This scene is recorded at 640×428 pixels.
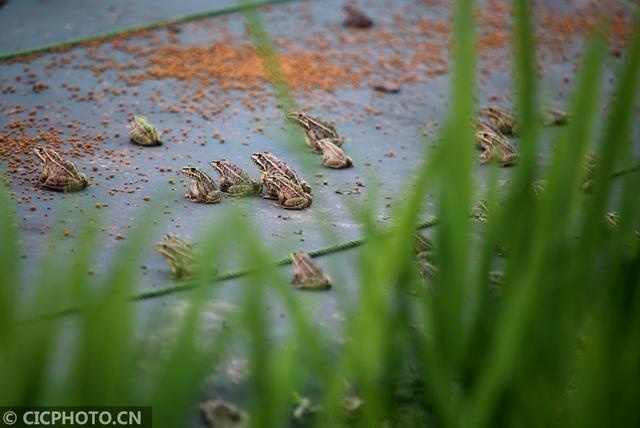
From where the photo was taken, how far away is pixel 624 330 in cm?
223

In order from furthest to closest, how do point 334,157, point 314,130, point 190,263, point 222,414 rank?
point 314,130 < point 334,157 < point 190,263 < point 222,414

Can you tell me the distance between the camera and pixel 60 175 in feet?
16.6

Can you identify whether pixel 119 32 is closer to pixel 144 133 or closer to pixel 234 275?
pixel 144 133

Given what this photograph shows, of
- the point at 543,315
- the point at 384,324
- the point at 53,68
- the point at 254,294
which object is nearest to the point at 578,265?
the point at 543,315

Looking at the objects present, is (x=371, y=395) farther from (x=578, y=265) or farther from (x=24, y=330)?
(x=24, y=330)

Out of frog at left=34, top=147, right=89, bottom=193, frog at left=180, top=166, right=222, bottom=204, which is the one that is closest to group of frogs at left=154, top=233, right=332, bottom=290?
frog at left=180, top=166, right=222, bottom=204

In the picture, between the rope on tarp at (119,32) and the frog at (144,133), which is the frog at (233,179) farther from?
the rope on tarp at (119,32)

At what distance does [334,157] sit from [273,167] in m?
0.53

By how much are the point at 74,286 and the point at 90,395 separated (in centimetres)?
24

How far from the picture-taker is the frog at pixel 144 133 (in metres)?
5.80

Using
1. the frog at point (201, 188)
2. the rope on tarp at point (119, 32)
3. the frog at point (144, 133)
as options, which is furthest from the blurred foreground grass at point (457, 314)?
the rope on tarp at point (119, 32)

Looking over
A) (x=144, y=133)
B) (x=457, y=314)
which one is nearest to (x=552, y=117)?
(x=144, y=133)

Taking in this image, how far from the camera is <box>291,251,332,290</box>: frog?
4180mm

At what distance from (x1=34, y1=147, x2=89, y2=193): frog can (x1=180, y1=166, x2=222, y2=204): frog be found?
0.55 meters
